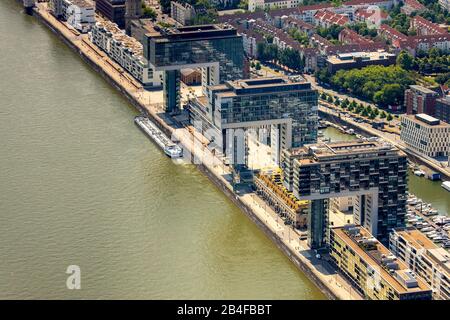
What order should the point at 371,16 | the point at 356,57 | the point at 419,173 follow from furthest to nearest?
the point at 371,16 → the point at 356,57 → the point at 419,173

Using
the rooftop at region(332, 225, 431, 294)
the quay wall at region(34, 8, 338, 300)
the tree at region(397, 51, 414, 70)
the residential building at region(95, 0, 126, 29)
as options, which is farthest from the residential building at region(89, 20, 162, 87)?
the rooftop at region(332, 225, 431, 294)

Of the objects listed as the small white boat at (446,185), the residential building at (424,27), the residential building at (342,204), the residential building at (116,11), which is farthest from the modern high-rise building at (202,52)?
the residential building at (424,27)

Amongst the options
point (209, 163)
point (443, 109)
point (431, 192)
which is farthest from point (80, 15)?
point (431, 192)

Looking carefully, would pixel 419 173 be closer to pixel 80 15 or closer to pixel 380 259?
pixel 380 259

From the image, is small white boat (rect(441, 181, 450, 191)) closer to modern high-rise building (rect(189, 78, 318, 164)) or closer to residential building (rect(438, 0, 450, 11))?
modern high-rise building (rect(189, 78, 318, 164))

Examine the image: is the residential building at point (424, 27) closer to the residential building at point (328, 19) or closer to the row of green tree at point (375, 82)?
the residential building at point (328, 19)

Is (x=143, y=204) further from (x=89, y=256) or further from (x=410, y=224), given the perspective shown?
(x=410, y=224)
